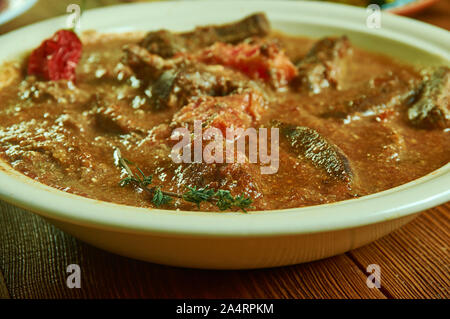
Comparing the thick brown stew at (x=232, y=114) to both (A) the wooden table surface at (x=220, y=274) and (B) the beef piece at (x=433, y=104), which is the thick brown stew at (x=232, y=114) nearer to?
(B) the beef piece at (x=433, y=104)

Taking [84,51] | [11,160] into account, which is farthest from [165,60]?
[11,160]

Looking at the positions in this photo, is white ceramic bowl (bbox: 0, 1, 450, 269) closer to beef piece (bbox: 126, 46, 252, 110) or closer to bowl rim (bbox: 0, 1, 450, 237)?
bowl rim (bbox: 0, 1, 450, 237)

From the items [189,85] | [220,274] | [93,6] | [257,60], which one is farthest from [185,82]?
[93,6]

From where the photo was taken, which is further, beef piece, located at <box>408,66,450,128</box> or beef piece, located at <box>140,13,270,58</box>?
beef piece, located at <box>140,13,270,58</box>

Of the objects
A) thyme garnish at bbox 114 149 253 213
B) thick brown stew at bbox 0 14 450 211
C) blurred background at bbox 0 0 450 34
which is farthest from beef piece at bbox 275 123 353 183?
blurred background at bbox 0 0 450 34

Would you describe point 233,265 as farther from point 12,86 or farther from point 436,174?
point 12,86

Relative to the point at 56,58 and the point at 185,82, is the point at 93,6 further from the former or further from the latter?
the point at 185,82

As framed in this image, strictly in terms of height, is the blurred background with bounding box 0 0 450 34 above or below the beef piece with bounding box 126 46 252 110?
above
